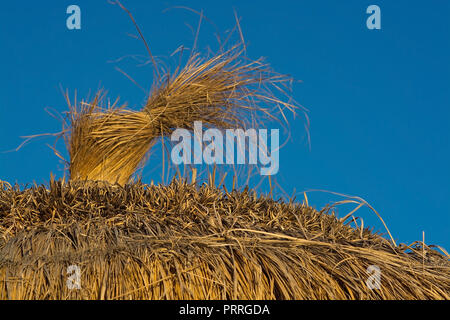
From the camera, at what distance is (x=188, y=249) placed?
7.14 feet

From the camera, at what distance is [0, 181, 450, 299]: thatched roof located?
2043 millimetres

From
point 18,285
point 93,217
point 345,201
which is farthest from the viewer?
point 345,201

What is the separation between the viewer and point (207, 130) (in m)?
3.11

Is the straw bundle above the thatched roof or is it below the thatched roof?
above

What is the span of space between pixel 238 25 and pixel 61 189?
4.60ft

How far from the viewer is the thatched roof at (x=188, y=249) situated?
80.4 inches

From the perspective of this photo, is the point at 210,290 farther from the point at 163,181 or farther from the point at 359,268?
the point at 163,181

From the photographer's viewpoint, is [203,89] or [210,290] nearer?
[210,290]

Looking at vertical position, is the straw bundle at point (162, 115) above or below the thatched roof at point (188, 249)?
above

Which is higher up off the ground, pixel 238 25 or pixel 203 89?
pixel 238 25
